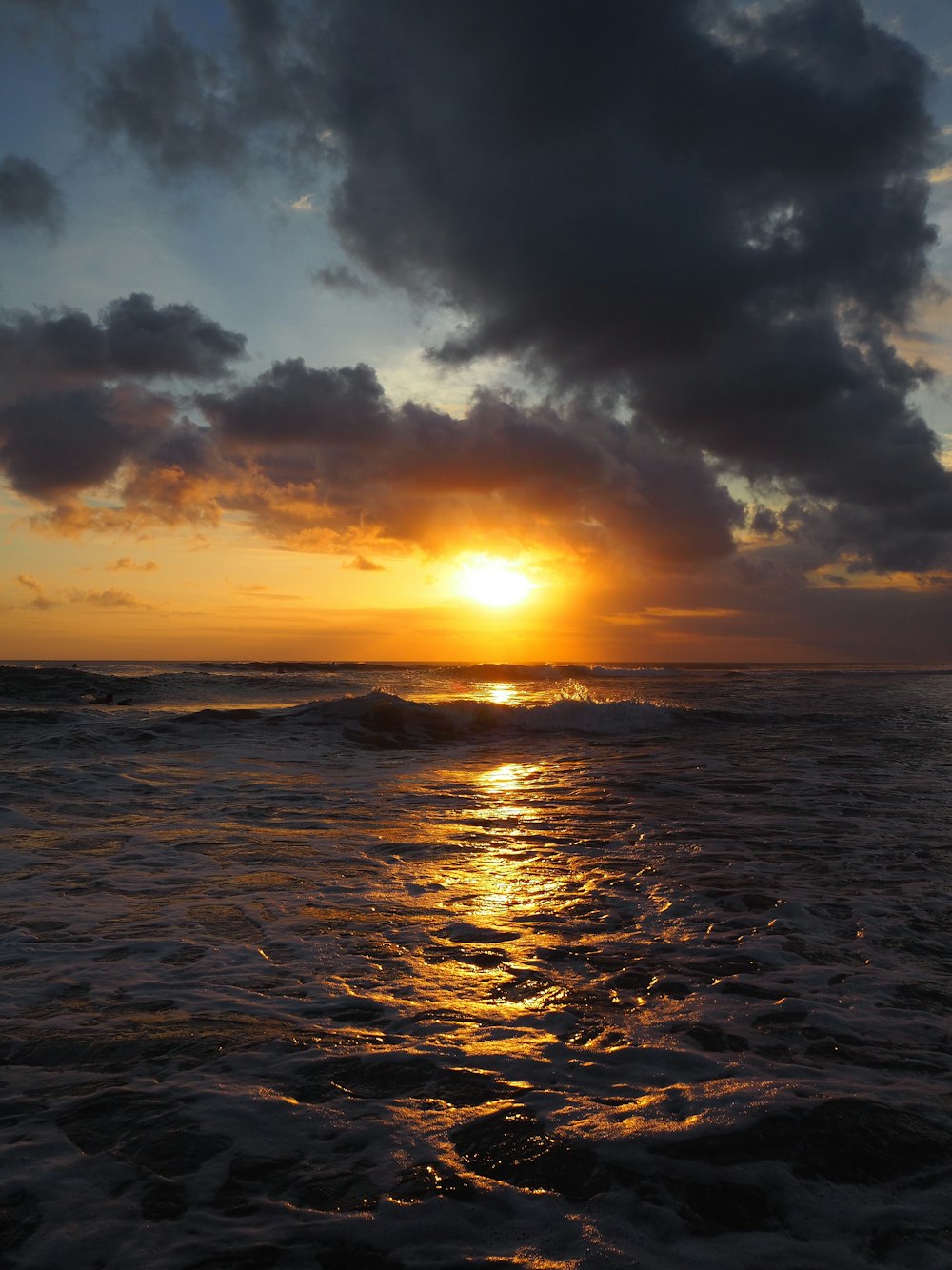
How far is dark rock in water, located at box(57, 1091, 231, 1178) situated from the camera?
310cm

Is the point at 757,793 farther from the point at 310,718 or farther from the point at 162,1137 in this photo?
the point at 310,718

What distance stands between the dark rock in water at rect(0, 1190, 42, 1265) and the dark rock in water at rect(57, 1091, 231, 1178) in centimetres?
29

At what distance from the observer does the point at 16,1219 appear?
2748 millimetres

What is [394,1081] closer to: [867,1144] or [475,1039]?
[475,1039]

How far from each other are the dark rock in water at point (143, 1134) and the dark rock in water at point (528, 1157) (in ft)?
3.35

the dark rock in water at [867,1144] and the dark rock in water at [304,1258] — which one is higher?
the dark rock in water at [867,1144]

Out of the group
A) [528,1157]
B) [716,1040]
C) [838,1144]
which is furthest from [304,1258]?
[716,1040]

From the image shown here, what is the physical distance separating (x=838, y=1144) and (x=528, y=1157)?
124 cm

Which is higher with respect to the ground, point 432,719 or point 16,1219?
point 16,1219

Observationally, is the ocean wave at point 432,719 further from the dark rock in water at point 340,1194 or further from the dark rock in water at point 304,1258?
the dark rock in water at point 304,1258

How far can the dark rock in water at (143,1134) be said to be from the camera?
3.10 m

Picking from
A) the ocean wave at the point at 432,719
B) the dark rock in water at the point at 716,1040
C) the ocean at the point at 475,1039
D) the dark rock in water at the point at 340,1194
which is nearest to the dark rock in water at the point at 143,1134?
the ocean at the point at 475,1039

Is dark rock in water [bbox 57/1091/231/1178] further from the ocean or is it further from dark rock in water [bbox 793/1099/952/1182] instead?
dark rock in water [bbox 793/1099/952/1182]

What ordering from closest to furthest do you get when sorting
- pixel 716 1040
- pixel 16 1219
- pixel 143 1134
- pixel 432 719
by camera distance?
pixel 16 1219 → pixel 143 1134 → pixel 716 1040 → pixel 432 719
